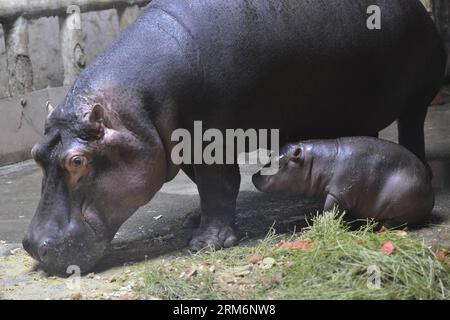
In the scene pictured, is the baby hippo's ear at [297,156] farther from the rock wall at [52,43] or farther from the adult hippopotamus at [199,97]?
Result: the rock wall at [52,43]

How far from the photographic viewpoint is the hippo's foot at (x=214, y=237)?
4.56 meters

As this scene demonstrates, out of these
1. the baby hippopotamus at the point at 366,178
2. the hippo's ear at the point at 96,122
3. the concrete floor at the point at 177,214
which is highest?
the hippo's ear at the point at 96,122

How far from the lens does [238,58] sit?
4.54 m

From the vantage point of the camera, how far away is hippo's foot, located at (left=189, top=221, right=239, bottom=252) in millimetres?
4562

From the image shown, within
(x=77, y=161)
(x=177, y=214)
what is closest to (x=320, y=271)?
(x=77, y=161)

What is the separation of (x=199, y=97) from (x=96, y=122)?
57cm

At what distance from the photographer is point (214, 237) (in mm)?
4598

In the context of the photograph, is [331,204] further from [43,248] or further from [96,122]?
[43,248]

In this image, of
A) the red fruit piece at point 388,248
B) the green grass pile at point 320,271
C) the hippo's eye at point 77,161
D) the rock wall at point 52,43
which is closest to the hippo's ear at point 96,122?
the hippo's eye at point 77,161

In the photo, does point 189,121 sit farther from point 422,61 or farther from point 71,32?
point 71,32

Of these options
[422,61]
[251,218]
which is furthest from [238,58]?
[422,61]

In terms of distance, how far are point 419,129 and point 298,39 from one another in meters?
1.25

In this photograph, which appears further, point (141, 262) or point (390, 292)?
point (141, 262)

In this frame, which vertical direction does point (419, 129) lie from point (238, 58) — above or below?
below
